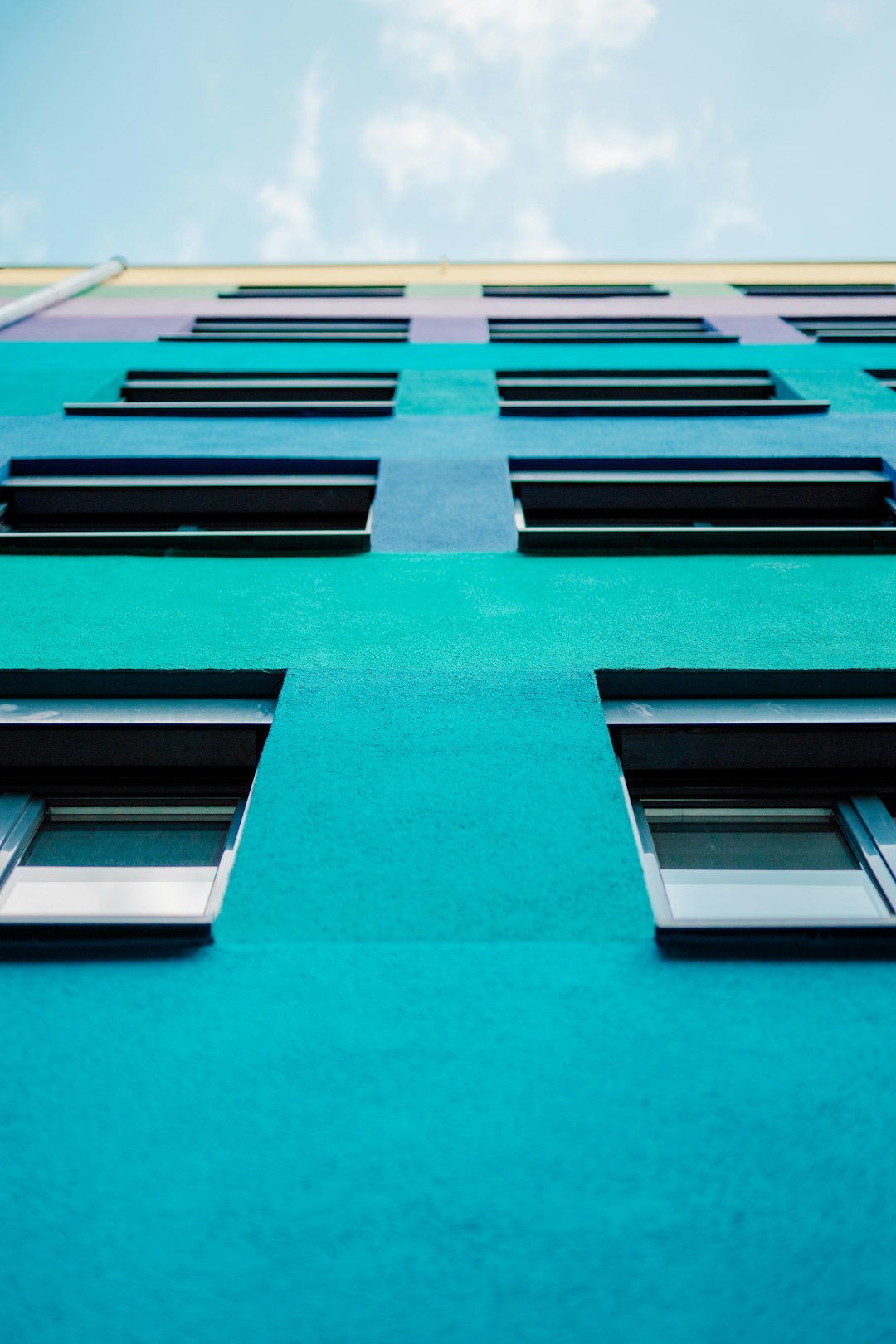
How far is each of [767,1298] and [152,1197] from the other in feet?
5.90

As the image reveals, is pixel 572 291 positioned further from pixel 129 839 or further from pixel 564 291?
pixel 129 839

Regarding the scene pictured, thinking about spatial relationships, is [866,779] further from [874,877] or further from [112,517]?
[112,517]

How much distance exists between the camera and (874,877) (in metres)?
3.82

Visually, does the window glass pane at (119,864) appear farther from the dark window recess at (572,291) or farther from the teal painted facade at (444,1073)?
the dark window recess at (572,291)

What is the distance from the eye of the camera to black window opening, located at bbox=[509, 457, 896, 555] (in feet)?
23.9

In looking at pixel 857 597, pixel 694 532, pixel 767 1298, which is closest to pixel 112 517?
pixel 694 532

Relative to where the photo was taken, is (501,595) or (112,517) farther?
(112,517)

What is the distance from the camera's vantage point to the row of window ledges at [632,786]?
12.6 ft

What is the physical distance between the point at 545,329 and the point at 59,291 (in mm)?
8011

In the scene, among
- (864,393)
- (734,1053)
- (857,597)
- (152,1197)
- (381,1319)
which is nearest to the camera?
(381,1319)

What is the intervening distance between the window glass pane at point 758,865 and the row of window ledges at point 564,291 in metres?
13.0

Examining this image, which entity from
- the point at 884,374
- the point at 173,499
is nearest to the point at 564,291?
the point at 884,374

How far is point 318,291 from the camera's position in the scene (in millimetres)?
15828

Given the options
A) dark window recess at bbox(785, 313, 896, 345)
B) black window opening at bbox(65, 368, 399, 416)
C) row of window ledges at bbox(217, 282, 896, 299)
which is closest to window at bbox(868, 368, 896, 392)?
dark window recess at bbox(785, 313, 896, 345)
